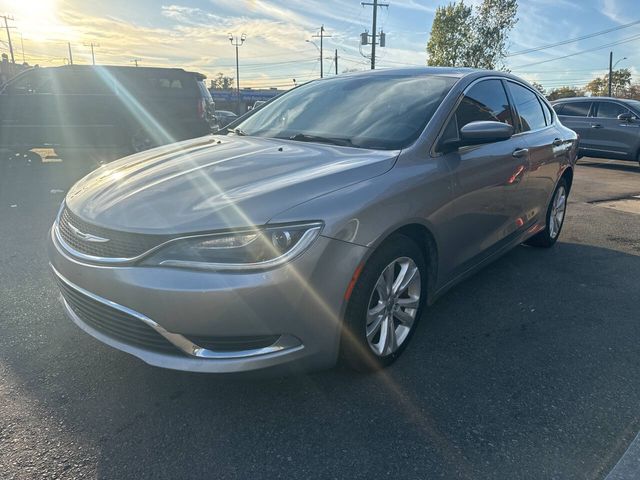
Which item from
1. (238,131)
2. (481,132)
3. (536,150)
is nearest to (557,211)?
(536,150)

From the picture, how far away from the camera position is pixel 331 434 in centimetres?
213

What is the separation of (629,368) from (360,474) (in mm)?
1781

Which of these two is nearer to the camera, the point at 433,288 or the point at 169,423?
the point at 169,423

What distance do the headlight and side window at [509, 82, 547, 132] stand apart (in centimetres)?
287

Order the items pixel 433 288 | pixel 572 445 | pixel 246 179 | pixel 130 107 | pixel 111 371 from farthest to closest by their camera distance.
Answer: pixel 130 107 → pixel 433 288 → pixel 111 371 → pixel 246 179 → pixel 572 445

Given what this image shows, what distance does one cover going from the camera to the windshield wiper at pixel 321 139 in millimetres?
2897

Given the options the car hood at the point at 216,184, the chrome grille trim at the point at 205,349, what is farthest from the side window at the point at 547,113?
the chrome grille trim at the point at 205,349

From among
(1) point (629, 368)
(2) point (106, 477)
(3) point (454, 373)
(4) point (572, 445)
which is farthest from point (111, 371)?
(1) point (629, 368)

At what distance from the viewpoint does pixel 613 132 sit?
1190 cm

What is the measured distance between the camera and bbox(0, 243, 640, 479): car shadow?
197 cm

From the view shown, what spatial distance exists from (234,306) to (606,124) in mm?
12971

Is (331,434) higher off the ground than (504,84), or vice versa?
(504,84)

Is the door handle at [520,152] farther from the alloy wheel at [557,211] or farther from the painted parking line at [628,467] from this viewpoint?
the painted parking line at [628,467]

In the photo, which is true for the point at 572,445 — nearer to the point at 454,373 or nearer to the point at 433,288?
the point at 454,373
